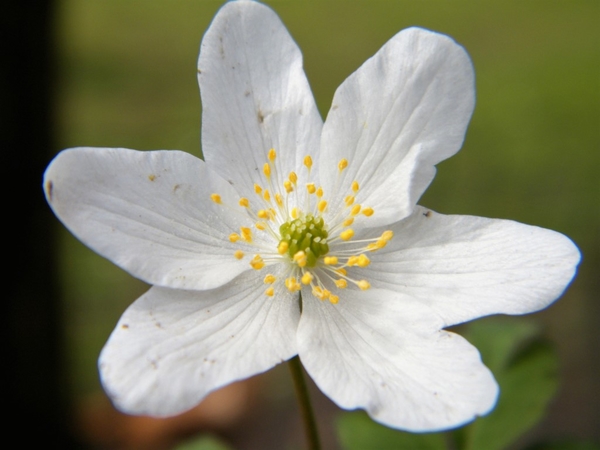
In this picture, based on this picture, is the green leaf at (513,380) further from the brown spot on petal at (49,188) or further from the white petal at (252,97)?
the brown spot on petal at (49,188)

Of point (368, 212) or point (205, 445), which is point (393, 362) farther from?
point (205, 445)

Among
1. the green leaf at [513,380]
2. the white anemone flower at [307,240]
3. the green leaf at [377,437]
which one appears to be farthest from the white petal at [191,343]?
the green leaf at [513,380]

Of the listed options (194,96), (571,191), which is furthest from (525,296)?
(194,96)

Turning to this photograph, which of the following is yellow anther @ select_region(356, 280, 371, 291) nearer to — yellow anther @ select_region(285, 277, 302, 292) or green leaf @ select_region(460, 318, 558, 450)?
yellow anther @ select_region(285, 277, 302, 292)

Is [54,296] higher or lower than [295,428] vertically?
higher

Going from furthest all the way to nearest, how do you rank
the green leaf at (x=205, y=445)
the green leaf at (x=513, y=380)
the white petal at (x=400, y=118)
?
the green leaf at (x=205, y=445)
the green leaf at (x=513, y=380)
the white petal at (x=400, y=118)

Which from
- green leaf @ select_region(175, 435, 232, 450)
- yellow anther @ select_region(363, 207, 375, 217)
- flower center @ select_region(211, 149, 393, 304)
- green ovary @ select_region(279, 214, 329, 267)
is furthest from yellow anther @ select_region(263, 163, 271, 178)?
green leaf @ select_region(175, 435, 232, 450)

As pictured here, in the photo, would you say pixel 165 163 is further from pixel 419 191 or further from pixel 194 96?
pixel 194 96
